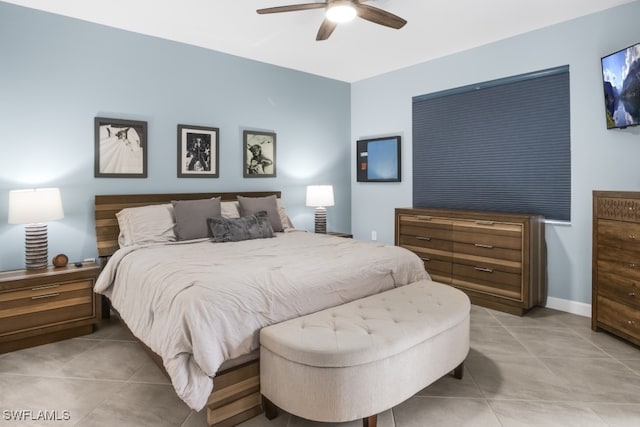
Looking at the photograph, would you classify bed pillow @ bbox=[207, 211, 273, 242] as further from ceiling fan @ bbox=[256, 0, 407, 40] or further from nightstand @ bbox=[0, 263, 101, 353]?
ceiling fan @ bbox=[256, 0, 407, 40]

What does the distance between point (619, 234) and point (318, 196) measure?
3012 millimetres

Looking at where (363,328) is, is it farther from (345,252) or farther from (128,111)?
(128,111)

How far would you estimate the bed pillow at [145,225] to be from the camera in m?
3.43

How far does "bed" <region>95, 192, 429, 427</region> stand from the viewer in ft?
6.08

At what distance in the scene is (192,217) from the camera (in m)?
3.62

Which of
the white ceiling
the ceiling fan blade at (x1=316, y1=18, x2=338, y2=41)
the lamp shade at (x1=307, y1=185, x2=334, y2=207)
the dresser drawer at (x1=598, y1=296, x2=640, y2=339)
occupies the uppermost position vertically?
the white ceiling

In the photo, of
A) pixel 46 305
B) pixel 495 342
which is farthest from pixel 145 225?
pixel 495 342

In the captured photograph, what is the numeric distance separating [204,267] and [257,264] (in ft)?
1.09

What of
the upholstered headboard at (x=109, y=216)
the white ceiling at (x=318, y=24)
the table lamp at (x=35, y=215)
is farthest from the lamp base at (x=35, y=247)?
the white ceiling at (x=318, y=24)

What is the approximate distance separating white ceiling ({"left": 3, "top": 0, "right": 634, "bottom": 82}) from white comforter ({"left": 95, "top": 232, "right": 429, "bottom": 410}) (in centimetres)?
202

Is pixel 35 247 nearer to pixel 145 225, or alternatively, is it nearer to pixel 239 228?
pixel 145 225

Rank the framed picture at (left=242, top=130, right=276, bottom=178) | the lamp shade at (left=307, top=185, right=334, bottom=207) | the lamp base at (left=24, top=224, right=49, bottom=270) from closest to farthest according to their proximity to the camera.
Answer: the lamp base at (left=24, top=224, right=49, bottom=270)
the framed picture at (left=242, top=130, right=276, bottom=178)
the lamp shade at (left=307, top=185, right=334, bottom=207)

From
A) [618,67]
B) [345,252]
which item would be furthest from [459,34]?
[345,252]

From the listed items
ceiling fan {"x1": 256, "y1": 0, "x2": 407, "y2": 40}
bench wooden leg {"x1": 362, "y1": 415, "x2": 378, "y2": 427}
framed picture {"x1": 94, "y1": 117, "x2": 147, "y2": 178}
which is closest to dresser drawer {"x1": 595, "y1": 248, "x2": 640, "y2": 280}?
bench wooden leg {"x1": 362, "y1": 415, "x2": 378, "y2": 427}
